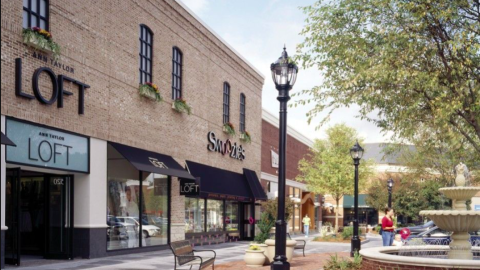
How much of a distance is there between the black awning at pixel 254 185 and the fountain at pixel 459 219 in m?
20.7

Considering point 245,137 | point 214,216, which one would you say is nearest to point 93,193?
point 214,216

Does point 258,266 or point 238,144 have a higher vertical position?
point 238,144

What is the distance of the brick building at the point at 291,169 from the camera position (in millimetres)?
38281

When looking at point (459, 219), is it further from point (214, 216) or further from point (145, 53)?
point (214, 216)

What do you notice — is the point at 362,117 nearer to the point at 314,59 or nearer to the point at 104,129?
the point at 314,59

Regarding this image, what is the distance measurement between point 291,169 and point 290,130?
3257 mm

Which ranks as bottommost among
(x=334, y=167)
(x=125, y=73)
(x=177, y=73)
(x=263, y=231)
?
(x=263, y=231)

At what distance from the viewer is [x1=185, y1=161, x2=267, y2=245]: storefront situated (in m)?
25.8

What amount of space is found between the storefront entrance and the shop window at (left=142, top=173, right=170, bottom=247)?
4247mm

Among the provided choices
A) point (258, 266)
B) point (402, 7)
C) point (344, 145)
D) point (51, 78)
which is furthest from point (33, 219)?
point (344, 145)

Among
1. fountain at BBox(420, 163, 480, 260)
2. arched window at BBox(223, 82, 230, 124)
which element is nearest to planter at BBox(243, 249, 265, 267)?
fountain at BBox(420, 163, 480, 260)

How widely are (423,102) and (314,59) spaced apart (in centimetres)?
381

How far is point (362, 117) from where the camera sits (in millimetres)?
20188

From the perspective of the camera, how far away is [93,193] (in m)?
17.6
